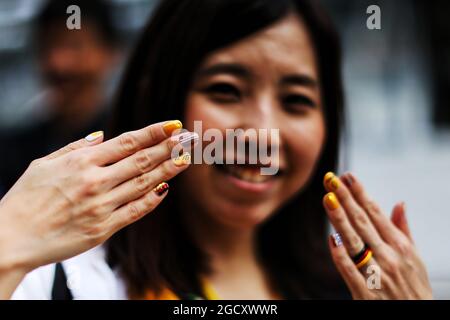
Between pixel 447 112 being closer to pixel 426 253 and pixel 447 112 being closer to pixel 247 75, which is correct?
pixel 426 253

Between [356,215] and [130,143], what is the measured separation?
0.43 meters

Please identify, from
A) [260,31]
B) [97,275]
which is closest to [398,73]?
[260,31]

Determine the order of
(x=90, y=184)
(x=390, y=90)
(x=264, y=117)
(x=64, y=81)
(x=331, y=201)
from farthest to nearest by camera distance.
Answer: (x=390, y=90) < (x=64, y=81) < (x=264, y=117) < (x=331, y=201) < (x=90, y=184)

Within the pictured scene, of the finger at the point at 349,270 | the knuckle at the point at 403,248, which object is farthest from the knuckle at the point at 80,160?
the knuckle at the point at 403,248

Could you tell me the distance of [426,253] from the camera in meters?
2.83

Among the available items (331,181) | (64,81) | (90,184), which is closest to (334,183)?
(331,181)

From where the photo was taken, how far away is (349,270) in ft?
3.43

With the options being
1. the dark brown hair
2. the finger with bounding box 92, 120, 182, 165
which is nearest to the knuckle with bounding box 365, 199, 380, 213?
the dark brown hair

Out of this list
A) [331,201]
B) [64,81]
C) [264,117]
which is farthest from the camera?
[64,81]

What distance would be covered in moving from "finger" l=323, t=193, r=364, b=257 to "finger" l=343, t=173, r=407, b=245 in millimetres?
51

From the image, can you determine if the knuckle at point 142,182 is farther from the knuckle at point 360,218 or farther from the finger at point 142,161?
the knuckle at point 360,218

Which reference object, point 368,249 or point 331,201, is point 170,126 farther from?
point 368,249

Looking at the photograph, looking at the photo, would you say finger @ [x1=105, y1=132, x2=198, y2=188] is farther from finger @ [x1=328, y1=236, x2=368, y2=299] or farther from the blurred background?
the blurred background

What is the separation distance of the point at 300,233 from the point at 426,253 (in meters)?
1.53
